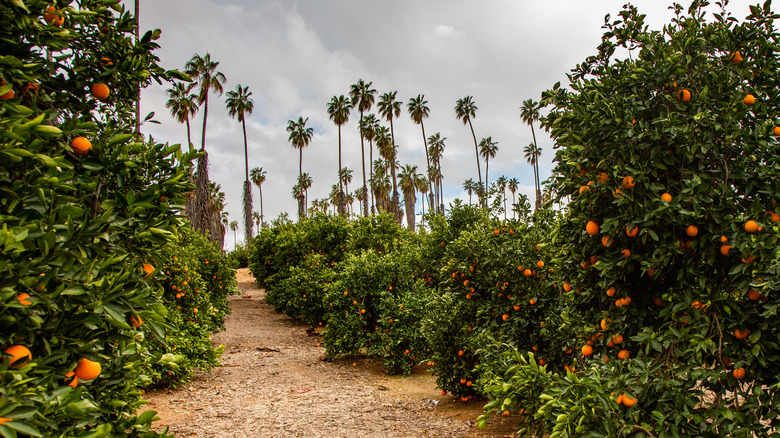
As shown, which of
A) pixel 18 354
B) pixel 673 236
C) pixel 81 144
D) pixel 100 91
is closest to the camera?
pixel 18 354

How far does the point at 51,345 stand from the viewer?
1673 millimetres

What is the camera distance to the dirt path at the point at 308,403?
574 cm

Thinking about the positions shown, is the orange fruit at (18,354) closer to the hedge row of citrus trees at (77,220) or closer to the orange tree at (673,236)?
the hedge row of citrus trees at (77,220)

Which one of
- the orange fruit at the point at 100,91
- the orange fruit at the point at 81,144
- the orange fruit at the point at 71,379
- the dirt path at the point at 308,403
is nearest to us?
the orange fruit at the point at 71,379

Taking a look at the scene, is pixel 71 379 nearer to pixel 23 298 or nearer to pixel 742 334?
pixel 23 298

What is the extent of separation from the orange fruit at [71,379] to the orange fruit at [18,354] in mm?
203

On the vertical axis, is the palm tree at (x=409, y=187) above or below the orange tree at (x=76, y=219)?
above

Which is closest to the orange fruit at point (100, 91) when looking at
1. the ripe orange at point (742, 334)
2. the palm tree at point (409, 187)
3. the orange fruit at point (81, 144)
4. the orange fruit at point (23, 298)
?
the orange fruit at point (81, 144)

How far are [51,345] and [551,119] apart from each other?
3.40m

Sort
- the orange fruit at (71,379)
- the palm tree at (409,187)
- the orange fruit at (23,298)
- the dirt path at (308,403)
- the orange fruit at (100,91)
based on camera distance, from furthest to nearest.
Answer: the palm tree at (409,187), the dirt path at (308,403), the orange fruit at (100,91), the orange fruit at (71,379), the orange fruit at (23,298)

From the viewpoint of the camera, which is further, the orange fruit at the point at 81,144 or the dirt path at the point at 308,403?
the dirt path at the point at 308,403

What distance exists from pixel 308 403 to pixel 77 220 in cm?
591

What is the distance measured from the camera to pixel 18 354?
4.86 feet

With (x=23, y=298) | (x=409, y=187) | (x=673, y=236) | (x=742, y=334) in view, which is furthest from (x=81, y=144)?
(x=409, y=187)
